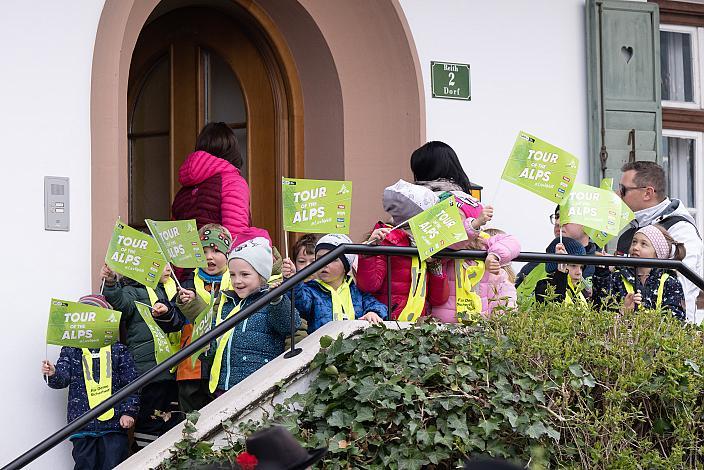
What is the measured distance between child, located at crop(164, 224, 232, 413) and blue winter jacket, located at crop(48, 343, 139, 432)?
0.27 m

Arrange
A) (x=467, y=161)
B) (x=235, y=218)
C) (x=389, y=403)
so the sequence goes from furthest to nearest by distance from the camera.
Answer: (x=467, y=161)
(x=235, y=218)
(x=389, y=403)

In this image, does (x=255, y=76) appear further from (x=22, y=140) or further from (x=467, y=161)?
(x=22, y=140)

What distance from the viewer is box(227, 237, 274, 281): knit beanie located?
6.57m

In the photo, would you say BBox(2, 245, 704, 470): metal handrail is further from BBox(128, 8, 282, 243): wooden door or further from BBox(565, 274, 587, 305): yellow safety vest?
BBox(128, 8, 282, 243): wooden door

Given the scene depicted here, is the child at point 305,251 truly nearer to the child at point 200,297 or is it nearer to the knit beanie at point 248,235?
the knit beanie at point 248,235

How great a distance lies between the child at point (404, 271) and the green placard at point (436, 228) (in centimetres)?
21

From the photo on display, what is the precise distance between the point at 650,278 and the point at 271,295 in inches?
95.3

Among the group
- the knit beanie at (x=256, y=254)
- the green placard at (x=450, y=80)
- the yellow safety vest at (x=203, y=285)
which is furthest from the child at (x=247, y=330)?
the green placard at (x=450, y=80)

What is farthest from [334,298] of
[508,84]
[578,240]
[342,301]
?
[508,84]

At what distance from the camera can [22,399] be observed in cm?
702

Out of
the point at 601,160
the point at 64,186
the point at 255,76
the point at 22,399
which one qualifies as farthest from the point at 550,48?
the point at 22,399

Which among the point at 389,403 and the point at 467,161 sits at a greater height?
the point at 467,161

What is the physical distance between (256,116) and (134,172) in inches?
37.5

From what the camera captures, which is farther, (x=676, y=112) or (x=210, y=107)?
A: (x=676, y=112)
